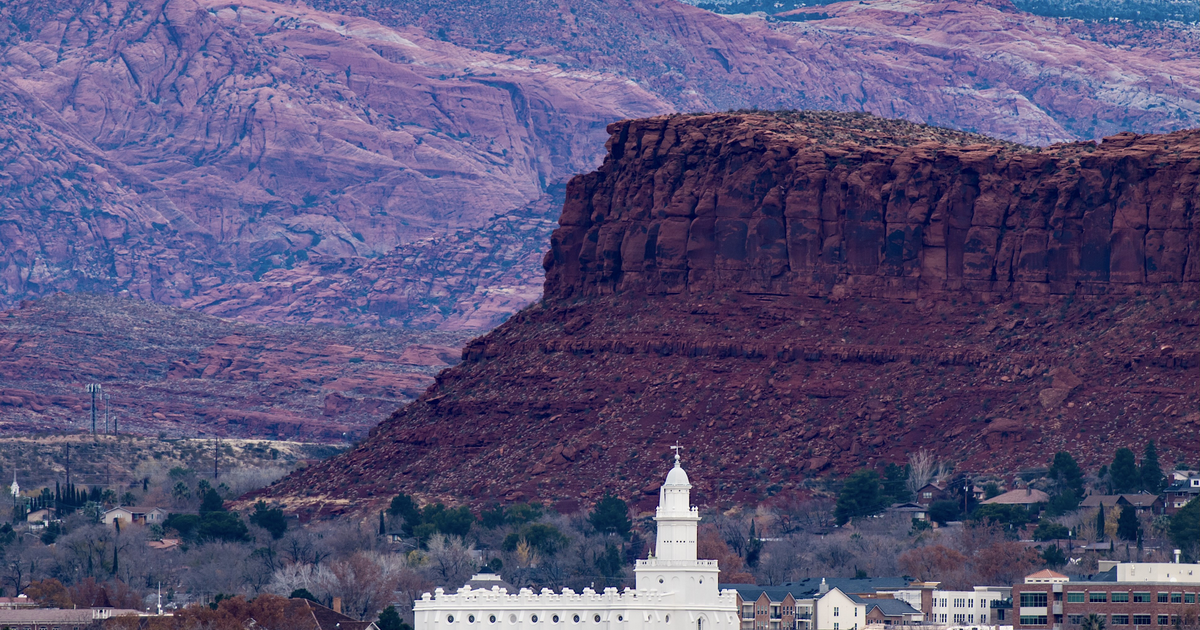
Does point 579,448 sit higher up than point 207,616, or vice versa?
point 579,448

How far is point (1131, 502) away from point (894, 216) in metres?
29.6

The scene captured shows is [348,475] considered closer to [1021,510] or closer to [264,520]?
[264,520]

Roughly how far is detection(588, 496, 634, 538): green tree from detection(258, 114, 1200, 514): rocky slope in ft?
12.7

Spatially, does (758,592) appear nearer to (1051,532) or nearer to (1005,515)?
(1051,532)

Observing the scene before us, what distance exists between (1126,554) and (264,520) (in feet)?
146

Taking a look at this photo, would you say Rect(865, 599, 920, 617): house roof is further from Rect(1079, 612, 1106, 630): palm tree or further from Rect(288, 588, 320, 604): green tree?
Rect(288, 588, 320, 604): green tree

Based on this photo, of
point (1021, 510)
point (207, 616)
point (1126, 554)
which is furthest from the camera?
point (1021, 510)

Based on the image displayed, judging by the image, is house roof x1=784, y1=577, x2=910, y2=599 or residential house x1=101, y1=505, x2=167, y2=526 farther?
residential house x1=101, y1=505, x2=167, y2=526

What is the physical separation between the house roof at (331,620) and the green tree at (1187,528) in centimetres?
3614

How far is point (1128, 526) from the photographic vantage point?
133 meters

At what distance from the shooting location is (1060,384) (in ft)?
497

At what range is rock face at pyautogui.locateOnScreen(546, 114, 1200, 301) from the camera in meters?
158

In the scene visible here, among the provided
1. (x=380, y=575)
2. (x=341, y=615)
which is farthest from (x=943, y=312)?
(x=341, y=615)

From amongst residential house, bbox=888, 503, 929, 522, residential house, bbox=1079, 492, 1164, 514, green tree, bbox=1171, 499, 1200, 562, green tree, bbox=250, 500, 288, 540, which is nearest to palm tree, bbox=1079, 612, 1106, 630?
green tree, bbox=1171, 499, 1200, 562
